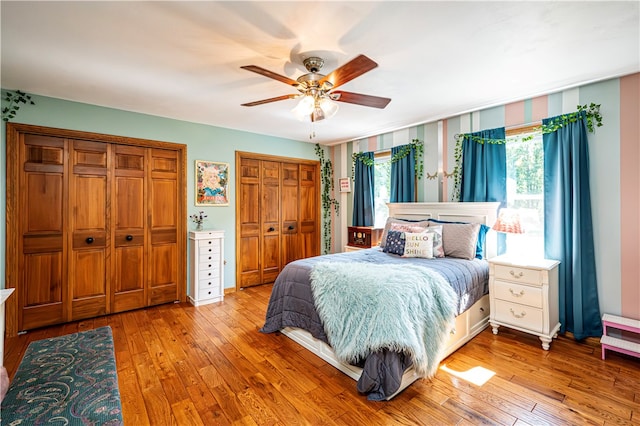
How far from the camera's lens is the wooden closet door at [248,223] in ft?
14.8

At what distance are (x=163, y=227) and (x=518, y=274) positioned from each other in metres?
4.11

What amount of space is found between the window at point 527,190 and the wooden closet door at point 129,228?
444cm

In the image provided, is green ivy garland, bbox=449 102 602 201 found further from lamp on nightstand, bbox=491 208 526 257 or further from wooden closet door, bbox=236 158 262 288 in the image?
wooden closet door, bbox=236 158 262 288

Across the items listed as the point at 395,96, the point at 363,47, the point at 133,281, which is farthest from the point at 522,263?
the point at 133,281

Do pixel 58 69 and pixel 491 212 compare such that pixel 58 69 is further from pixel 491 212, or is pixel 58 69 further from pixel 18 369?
pixel 491 212

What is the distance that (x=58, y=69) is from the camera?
8.13 ft

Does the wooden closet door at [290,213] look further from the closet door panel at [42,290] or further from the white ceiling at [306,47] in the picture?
the closet door panel at [42,290]

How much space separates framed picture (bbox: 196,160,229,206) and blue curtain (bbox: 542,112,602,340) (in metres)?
3.95

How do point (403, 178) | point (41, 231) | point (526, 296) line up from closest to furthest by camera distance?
point (526, 296), point (41, 231), point (403, 178)

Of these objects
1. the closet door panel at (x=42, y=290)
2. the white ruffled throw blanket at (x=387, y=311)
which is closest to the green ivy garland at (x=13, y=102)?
the closet door panel at (x=42, y=290)

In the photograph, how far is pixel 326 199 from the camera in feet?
18.2

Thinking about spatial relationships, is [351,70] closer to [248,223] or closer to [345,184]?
[248,223]

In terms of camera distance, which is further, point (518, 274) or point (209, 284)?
point (209, 284)

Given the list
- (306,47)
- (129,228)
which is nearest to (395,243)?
(306,47)
